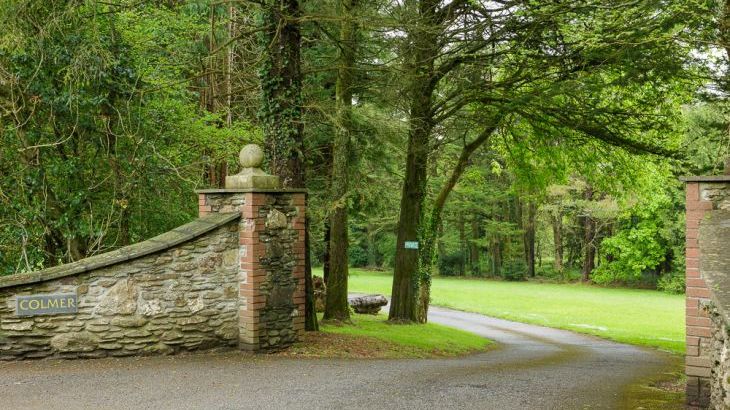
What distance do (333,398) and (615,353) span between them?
10.8 m

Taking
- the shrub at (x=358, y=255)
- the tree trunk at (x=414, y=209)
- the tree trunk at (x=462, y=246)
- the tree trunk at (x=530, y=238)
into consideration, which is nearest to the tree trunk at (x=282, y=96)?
the tree trunk at (x=414, y=209)

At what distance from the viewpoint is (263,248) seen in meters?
9.14

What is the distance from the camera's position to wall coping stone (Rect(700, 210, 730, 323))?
4.32 m

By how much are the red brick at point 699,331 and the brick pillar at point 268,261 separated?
5127mm

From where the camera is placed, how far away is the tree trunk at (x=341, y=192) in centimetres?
1369

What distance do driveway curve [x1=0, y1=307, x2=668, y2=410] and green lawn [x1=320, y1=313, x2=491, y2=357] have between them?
2795 mm

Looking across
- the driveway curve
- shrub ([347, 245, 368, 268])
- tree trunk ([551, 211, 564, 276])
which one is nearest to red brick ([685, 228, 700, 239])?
the driveway curve

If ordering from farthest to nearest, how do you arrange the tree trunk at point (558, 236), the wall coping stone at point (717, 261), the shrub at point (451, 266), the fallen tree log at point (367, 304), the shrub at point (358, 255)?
the shrub at point (358, 255)
the shrub at point (451, 266)
the tree trunk at point (558, 236)
the fallen tree log at point (367, 304)
the wall coping stone at point (717, 261)

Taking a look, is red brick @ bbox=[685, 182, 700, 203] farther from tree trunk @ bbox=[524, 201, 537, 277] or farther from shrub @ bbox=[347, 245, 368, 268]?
shrub @ bbox=[347, 245, 368, 268]

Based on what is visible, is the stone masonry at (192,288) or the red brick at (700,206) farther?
the stone masonry at (192,288)

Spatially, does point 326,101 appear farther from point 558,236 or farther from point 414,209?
point 558,236

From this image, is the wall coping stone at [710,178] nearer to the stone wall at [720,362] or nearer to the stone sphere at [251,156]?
the stone wall at [720,362]

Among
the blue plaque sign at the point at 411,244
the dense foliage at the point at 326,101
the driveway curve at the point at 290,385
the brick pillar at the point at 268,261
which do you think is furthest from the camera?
the blue plaque sign at the point at 411,244

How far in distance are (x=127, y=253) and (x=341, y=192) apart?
6.35 meters
